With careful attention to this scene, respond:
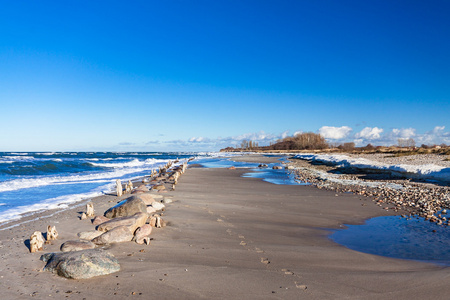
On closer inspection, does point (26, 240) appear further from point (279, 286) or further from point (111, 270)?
point (279, 286)

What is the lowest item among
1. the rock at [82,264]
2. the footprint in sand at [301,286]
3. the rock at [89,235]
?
the footprint in sand at [301,286]

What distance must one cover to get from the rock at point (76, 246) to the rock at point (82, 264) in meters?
0.73

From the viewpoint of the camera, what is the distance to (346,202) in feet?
39.6

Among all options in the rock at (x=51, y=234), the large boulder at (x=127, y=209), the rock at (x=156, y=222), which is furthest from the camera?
the large boulder at (x=127, y=209)

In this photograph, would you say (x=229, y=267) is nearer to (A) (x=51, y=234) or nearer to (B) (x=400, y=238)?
(A) (x=51, y=234)

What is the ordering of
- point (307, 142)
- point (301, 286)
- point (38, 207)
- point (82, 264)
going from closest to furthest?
point (301, 286)
point (82, 264)
point (38, 207)
point (307, 142)

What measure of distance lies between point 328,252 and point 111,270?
4.39 metres

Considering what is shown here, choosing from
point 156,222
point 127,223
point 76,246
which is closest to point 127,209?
point 156,222

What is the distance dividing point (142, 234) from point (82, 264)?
212 centimetres

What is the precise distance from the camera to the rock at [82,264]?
15.2 feet

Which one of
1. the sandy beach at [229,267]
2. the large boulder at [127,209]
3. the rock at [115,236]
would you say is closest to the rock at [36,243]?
the sandy beach at [229,267]

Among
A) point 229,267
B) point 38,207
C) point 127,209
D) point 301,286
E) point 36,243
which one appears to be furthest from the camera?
point 38,207

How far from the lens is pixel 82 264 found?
15.4 ft

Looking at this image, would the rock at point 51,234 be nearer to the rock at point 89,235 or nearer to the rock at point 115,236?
the rock at point 89,235
